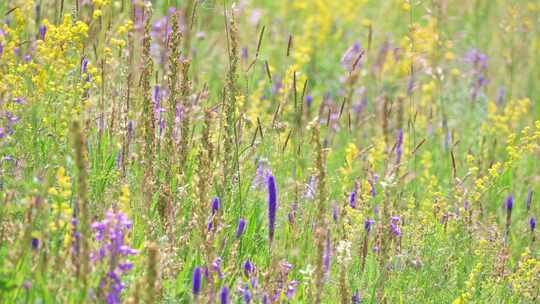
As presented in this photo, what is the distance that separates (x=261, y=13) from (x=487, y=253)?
4478mm

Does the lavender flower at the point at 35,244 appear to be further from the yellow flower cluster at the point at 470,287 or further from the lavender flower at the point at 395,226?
the yellow flower cluster at the point at 470,287

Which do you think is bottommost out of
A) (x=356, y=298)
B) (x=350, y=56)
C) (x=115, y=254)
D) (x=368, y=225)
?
(x=356, y=298)

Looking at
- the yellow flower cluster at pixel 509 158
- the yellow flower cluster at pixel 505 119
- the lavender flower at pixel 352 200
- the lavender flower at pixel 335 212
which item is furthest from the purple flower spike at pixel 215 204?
the yellow flower cluster at pixel 505 119

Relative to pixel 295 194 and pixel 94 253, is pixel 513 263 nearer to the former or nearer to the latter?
pixel 295 194

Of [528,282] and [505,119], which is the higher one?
[505,119]

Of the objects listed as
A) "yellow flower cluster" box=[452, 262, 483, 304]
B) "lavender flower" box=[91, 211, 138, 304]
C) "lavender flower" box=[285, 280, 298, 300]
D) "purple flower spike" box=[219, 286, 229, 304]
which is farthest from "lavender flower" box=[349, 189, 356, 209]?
"lavender flower" box=[91, 211, 138, 304]

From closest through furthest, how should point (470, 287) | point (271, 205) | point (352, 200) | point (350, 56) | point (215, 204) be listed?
point (271, 205) → point (215, 204) → point (470, 287) → point (352, 200) → point (350, 56)

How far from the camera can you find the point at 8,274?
7.63 ft

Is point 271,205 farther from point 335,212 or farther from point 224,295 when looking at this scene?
point 335,212

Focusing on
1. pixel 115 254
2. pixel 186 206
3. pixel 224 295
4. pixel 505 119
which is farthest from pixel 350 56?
pixel 115 254

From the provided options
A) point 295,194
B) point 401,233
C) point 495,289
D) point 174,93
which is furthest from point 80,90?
point 495,289

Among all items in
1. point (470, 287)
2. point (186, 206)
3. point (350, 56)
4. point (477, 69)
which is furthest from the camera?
point (477, 69)

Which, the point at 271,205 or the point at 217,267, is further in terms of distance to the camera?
the point at 271,205

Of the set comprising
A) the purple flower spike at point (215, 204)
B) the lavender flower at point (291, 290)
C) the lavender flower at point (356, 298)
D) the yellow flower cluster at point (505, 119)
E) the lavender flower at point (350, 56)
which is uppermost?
the lavender flower at point (350, 56)
